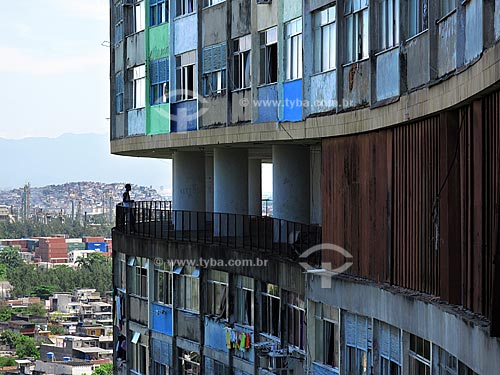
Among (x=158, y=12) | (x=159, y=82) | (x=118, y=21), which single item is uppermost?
(x=118, y=21)

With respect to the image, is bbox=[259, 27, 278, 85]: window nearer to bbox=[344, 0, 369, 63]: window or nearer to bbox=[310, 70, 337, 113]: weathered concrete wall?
bbox=[310, 70, 337, 113]: weathered concrete wall

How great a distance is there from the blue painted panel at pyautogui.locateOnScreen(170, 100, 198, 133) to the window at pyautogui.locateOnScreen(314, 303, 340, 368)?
10.6 meters

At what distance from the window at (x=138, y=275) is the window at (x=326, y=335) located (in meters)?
12.9

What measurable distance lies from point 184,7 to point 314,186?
638cm

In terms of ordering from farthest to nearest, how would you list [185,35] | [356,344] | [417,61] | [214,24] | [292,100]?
[185,35] → [214,24] → [292,100] → [356,344] → [417,61]

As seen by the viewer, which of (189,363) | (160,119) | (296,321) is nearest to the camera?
(296,321)

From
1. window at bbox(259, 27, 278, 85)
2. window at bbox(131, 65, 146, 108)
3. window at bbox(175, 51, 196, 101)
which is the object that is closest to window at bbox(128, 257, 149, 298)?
window at bbox(131, 65, 146, 108)

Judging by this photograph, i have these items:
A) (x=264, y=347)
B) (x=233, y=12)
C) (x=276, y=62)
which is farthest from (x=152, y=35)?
(x=264, y=347)

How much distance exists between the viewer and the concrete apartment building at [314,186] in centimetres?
1741

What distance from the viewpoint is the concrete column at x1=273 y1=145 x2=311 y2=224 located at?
32.2 meters

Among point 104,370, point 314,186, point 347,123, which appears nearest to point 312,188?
point 314,186

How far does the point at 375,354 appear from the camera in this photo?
22266 millimetres

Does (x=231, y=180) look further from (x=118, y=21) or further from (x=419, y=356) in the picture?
(x=419, y=356)

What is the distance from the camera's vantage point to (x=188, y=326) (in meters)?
35.1
